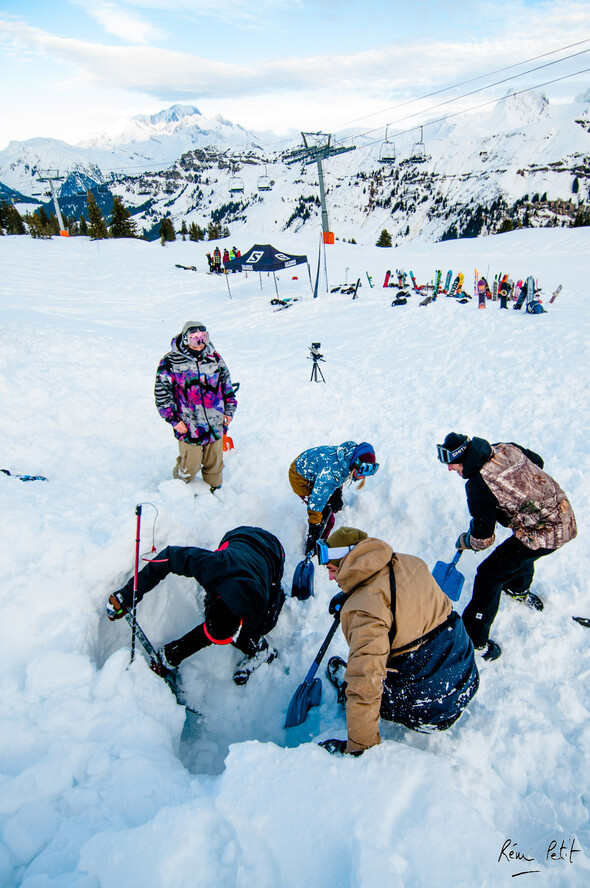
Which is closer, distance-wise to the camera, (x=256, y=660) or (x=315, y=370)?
(x=256, y=660)

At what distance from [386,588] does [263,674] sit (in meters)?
1.74

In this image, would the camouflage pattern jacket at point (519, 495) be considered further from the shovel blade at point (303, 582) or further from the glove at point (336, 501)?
the glove at point (336, 501)

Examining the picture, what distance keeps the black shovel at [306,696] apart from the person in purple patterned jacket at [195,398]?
268 cm

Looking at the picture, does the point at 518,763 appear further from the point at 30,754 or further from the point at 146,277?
the point at 146,277

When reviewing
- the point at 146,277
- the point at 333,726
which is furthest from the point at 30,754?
the point at 146,277

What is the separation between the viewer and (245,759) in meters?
2.25

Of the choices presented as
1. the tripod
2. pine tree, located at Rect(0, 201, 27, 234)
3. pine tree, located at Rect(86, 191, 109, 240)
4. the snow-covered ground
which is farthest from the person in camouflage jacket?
pine tree, located at Rect(0, 201, 27, 234)

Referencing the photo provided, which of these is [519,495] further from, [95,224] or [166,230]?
[166,230]

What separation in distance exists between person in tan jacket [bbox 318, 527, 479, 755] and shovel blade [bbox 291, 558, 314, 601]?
143cm

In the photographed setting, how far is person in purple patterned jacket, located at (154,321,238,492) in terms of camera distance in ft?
15.0

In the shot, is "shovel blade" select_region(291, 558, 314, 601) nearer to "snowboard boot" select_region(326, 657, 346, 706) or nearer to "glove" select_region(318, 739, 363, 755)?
"snowboard boot" select_region(326, 657, 346, 706)

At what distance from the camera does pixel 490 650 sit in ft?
10.9

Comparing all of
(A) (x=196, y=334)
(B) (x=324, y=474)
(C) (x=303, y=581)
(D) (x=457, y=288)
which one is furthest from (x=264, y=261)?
(C) (x=303, y=581)
